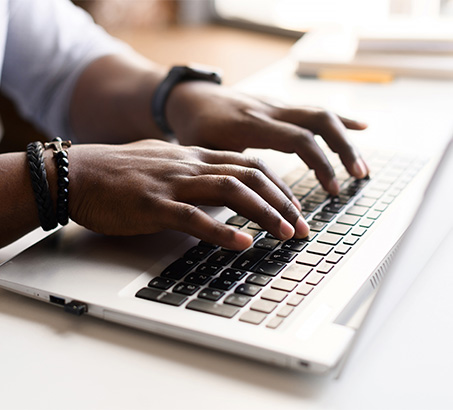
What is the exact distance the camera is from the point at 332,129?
0.74 meters

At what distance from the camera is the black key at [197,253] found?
0.55 meters

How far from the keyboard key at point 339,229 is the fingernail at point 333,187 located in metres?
0.08

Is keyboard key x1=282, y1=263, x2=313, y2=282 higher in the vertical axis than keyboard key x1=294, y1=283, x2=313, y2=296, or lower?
lower

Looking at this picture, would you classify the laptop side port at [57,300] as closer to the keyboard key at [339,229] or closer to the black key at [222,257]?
the black key at [222,257]

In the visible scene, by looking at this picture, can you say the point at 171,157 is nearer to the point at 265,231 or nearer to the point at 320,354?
the point at 265,231

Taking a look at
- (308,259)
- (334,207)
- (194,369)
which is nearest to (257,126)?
(334,207)

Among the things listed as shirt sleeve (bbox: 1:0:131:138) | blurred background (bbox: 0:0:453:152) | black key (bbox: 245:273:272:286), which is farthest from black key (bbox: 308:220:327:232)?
blurred background (bbox: 0:0:453:152)

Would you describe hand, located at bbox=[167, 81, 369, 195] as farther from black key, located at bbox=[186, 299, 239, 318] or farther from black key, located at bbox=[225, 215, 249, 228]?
black key, located at bbox=[186, 299, 239, 318]

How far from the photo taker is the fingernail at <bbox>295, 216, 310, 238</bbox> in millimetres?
565

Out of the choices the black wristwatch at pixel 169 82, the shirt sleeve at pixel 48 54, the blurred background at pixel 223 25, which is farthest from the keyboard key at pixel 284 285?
the blurred background at pixel 223 25

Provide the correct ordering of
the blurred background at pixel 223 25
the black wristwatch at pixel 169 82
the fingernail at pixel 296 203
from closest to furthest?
the fingernail at pixel 296 203, the black wristwatch at pixel 169 82, the blurred background at pixel 223 25

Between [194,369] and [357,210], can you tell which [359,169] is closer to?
[357,210]

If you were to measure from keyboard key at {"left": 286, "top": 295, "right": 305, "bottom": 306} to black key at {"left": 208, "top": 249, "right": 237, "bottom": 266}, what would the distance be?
8 cm

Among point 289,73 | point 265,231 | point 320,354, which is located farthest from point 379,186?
point 289,73
